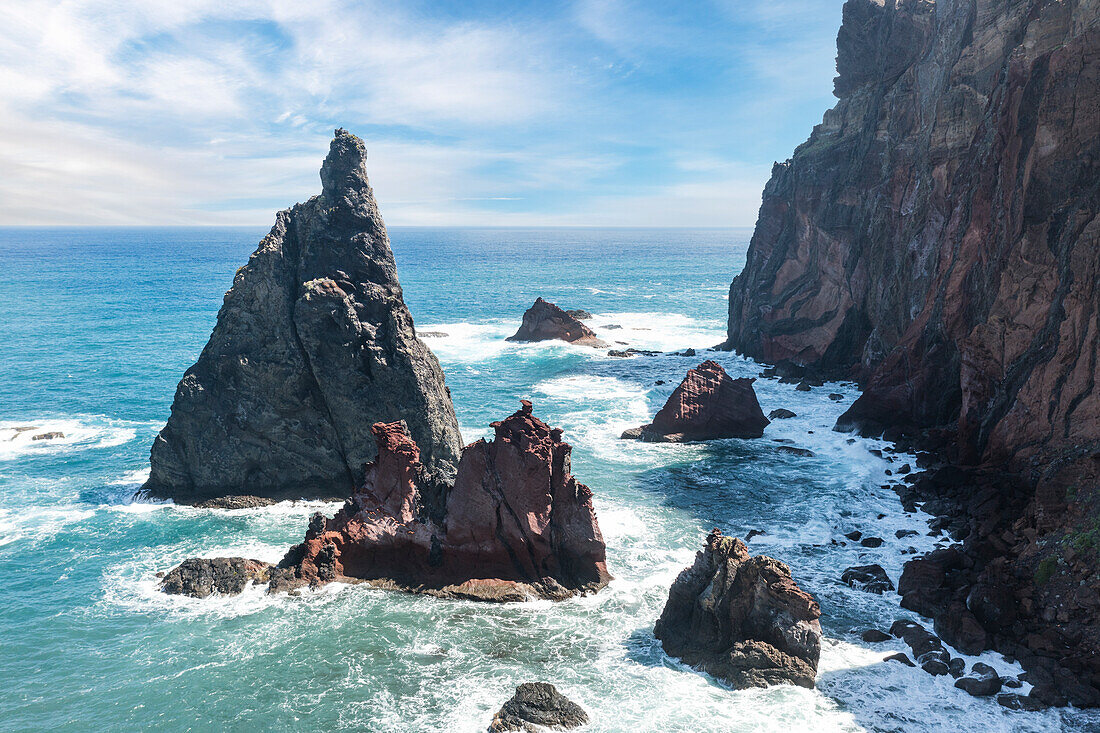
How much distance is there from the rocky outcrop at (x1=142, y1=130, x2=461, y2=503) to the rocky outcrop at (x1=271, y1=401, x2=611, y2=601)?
21.8 ft

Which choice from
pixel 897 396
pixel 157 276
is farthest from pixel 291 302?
pixel 157 276

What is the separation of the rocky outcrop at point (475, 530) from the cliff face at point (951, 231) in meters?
24.6

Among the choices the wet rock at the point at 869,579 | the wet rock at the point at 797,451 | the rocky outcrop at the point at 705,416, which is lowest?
the wet rock at the point at 869,579

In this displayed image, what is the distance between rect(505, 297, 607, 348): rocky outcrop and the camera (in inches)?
3652

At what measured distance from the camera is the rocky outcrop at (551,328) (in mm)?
92750

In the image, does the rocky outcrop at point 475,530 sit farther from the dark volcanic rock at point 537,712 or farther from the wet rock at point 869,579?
the wet rock at point 869,579

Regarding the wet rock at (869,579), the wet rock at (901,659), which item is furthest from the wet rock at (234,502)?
the wet rock at (901,659)

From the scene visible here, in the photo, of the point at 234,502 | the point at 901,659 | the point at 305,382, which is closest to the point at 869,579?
the point at 901,659

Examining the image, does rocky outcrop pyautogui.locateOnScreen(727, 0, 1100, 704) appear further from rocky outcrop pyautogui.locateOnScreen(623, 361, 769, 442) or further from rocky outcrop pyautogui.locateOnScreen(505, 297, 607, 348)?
rocky outcrop pyautogui.locateOnScreen(505, 297, 607, 348)

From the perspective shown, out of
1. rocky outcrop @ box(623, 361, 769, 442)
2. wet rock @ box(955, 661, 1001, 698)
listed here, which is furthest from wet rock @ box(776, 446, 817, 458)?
wet rock @ box(955, 661, 1001, 698)

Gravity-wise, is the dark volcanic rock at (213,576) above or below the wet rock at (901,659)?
below

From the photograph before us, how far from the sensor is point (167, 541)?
34.8 meters

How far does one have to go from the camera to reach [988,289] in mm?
40875

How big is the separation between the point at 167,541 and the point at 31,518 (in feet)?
31.3
